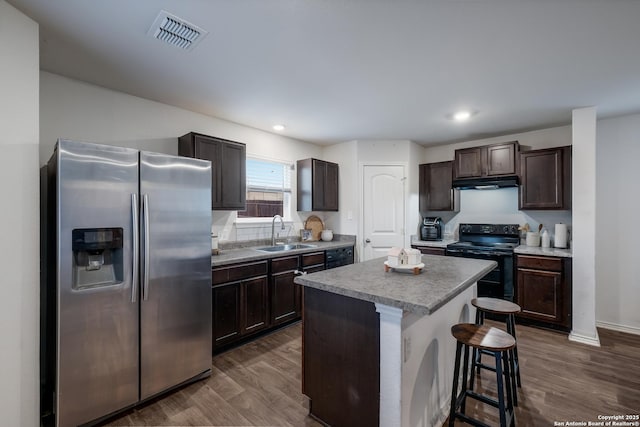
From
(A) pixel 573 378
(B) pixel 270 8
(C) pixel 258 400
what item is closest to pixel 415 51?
(B) pixel 270 8

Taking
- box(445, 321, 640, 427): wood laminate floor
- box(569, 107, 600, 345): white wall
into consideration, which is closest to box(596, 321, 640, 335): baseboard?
box(445, 321, 640, 427): wood laminate floor

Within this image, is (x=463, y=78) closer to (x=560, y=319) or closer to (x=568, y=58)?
(x=568, y=58)

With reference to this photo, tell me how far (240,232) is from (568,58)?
11.7 feet

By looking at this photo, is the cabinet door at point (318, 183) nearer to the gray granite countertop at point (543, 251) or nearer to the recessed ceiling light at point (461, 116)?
the recessed ceiling light at point (461, 116)

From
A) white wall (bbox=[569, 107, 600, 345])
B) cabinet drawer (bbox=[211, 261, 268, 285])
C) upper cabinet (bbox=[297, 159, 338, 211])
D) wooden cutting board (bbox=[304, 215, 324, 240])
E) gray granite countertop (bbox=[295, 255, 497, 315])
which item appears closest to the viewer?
gray granite countertop (bbox=[295, 255, 497, 315])

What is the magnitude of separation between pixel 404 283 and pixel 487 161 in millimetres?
3154

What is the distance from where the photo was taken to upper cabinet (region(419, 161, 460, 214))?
447cm

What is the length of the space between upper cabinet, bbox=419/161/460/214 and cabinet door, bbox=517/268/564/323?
1.41 m

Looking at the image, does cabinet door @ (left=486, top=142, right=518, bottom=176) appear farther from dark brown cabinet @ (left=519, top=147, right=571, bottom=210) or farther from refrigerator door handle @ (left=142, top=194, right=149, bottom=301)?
refrigerator door handle @ (left=142, top=194, right=149, bottom=301)

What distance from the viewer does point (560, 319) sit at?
3.24 metres

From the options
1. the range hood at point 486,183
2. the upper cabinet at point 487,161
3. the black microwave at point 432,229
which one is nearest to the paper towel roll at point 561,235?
the range hood at point 486,183

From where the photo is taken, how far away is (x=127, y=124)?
9.03 ft

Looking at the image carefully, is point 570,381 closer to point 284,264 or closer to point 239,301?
point 284,264

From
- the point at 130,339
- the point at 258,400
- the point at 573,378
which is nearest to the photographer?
the point at 130,339
